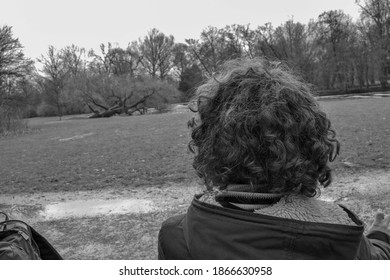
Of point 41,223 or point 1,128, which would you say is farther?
point 1,128

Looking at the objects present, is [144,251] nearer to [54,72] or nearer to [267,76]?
[267,76]

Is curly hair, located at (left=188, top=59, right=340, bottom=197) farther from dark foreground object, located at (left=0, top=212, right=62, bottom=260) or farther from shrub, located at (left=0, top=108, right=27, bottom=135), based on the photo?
shrub, located at (left=0, top=108, right=27, bottom=135)

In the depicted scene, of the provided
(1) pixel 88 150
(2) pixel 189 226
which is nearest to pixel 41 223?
(2) pixel 189 226

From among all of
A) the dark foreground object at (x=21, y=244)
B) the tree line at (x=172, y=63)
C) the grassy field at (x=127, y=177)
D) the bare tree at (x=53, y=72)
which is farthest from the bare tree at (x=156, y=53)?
the dark foreground object at (x=21, y=244)

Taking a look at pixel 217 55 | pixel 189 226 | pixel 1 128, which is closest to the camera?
pixel 189 226

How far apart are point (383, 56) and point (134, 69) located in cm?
3844

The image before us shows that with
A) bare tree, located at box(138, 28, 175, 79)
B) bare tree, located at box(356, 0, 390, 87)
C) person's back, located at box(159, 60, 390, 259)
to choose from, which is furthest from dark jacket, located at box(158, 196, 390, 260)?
bare tree, located at box(138, 28, 175, 79)

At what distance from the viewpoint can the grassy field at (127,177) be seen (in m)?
4.50

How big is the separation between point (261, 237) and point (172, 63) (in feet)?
228

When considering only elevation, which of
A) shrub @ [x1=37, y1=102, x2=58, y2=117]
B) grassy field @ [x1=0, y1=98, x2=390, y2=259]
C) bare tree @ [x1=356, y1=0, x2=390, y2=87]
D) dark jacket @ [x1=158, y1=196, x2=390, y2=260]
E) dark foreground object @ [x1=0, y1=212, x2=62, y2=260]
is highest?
bare tree @ [x1=356, y1=0, x2=390, y2=87]

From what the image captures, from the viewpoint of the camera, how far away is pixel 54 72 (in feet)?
179

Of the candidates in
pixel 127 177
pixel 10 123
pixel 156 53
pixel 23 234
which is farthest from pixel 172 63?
pixel 23 234

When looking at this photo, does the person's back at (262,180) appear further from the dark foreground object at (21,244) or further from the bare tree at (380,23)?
the bare tree at (380,23)

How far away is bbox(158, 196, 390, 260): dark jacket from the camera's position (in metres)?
1.24
